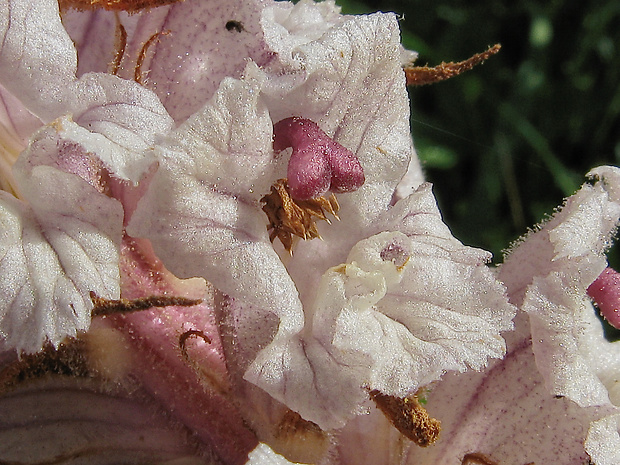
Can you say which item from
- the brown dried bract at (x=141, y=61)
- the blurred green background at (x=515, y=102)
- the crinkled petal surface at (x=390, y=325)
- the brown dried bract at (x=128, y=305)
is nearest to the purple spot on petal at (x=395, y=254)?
the crinkled petal surface at (x=390, y=325)

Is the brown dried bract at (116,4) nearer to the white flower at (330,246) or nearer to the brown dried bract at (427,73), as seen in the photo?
the white flower at (330,246)

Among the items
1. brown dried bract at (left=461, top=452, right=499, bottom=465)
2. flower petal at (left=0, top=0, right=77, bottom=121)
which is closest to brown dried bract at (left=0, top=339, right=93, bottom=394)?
flower petal at (left=0, top=0, right=77, bottom=121)

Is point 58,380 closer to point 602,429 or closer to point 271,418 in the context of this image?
point 271,418

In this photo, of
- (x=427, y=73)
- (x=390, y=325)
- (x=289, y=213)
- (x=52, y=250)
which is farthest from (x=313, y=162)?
(x=427, y=73)

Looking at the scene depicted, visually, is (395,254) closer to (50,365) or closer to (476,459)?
(476,459)

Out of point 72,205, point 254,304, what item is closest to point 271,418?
point 254,304

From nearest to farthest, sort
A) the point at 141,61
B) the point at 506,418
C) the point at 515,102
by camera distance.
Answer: the point at 141,61 → the point at 506,418 → the point at 515,102
